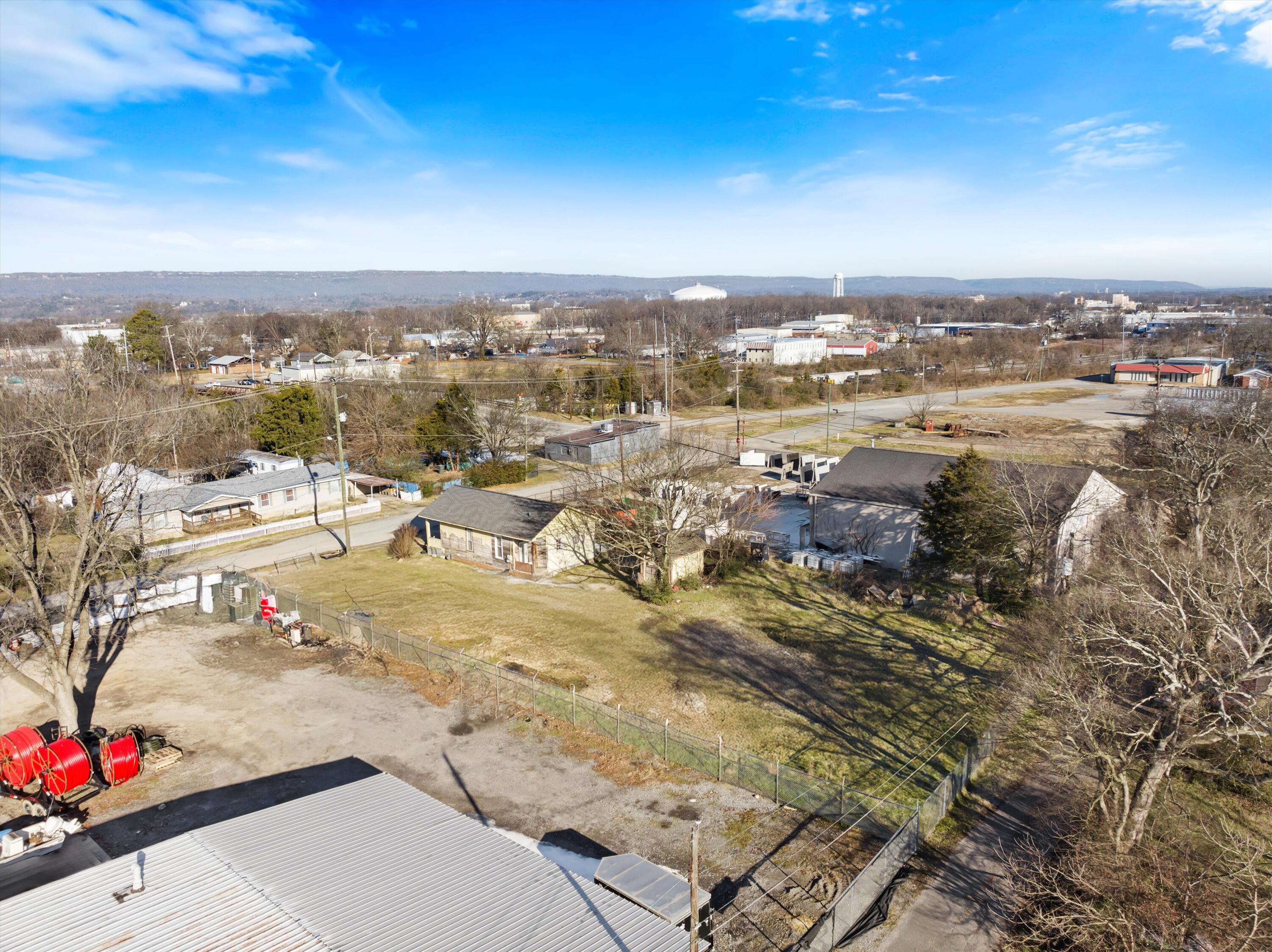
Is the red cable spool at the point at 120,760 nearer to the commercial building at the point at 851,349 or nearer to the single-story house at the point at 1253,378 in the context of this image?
the single-story house at the point at 1253,378

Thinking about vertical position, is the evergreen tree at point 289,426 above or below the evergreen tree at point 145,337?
below

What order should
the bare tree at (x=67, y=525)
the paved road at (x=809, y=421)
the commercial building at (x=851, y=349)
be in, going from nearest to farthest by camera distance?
1. the bare tree at (x=67, y=525)
2. the paved road at (x=809, y=421)
3. the commercial building at (x=851, y=349)

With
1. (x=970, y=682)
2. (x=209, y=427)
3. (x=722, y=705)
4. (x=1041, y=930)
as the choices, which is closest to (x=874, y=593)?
(x=970, y=682)

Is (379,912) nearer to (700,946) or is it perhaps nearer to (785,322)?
(700,946)

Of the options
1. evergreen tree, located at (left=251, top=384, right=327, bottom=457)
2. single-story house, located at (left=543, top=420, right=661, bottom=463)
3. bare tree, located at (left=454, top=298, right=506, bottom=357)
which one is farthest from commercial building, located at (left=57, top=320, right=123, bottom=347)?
single-story house, located at (left=543, top=420, right=661, bottom=463)

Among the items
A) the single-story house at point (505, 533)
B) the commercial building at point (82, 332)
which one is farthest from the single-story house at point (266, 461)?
the commercial building at point (82, 332)

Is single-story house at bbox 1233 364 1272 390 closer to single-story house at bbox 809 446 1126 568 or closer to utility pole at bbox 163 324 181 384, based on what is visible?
single-story house at bbox 809 446 1126 568

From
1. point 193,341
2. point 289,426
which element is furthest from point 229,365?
point 289,426
